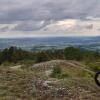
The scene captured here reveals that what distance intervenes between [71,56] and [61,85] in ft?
175

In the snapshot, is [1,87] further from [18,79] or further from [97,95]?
[97,95]

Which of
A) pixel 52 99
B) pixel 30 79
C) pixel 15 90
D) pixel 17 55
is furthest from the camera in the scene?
pixel 17 55

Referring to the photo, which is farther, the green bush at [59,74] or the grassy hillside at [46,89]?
the green bush at [59,74]

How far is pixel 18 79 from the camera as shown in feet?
45.3

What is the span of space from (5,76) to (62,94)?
3.60 metres

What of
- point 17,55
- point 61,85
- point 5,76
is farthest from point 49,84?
point 17,55

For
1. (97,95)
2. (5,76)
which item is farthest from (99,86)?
(5,76)

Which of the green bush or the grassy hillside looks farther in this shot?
the green bush

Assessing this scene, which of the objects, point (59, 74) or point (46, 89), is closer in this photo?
point (46, 89)

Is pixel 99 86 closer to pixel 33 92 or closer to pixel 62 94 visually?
pixel 62 94

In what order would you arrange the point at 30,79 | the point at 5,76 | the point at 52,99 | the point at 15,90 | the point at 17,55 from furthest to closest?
the point at 17,55 < the point at 5,76 < the point at 30,79 < the point at 15,90 < the point at 52,99

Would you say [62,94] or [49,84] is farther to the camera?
[49,84]

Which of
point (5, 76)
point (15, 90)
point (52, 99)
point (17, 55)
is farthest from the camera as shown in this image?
point (17, 55)

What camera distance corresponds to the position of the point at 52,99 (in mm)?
11438
